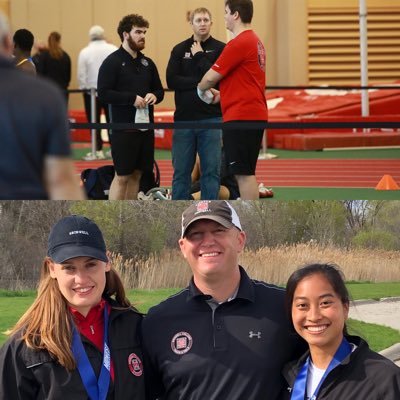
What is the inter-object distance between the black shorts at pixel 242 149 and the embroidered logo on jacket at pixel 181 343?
4.29 m

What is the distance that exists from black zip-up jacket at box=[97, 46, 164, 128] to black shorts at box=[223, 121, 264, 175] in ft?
2.42

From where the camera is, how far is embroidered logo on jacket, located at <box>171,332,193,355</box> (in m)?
2.91

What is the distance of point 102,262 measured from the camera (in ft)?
9.41

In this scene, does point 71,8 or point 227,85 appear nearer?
point 227,85

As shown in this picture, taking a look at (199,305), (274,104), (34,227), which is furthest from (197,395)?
(274,104)

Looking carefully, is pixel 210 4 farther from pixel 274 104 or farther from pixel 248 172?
pixel 248 172

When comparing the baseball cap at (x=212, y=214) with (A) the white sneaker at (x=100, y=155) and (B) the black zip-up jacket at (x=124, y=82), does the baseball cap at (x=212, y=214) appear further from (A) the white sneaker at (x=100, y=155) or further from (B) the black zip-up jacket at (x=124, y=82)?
(A) the white sneaker at (x=100, y=155)

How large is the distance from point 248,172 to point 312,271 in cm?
447

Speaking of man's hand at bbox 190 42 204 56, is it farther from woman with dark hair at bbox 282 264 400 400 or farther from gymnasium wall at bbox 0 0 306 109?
gymnasium wall at bbox 0 0 306 109

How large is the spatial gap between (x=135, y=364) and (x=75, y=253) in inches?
13.9

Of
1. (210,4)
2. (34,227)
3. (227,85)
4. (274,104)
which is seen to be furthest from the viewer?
(210,4)

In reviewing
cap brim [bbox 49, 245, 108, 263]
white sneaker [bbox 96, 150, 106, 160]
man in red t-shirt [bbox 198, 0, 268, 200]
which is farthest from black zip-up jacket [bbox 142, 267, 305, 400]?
white sneaker [bbox 96, 150, 106, 160]

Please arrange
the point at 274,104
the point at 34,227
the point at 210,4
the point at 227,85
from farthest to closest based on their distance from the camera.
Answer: the point at 210,4 → the point at 274,104 → the point at 227,85 → the point at 34,227

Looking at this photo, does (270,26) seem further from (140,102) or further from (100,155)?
(140,102)
